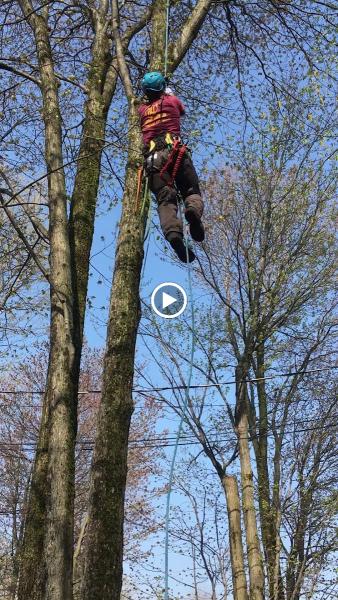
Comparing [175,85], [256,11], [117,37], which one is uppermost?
[256,11]

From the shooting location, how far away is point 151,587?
16.7 metres

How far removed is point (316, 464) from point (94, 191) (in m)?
9.53

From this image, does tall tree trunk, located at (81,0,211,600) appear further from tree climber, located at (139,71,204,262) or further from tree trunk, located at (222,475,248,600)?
tree trunk, located at (222,475,248,600)

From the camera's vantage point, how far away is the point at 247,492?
11.2 meters

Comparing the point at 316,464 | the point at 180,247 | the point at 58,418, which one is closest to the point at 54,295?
the point at 58,418

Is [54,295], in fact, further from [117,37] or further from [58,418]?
[117,37]

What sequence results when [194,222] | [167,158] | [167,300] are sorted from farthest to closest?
1. [167,158]
2. [194,222]
3. [167,300]

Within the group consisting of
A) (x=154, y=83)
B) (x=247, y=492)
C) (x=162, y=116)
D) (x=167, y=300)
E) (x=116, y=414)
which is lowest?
(x=116, y=414)

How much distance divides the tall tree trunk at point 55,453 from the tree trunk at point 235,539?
261 inches

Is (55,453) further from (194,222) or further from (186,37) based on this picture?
(186,37)

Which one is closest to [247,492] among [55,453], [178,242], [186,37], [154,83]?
[55,453]

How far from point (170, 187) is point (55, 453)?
2049 mm

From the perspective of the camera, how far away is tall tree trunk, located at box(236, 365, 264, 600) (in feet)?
35.1

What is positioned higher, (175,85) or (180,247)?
(175,85)
